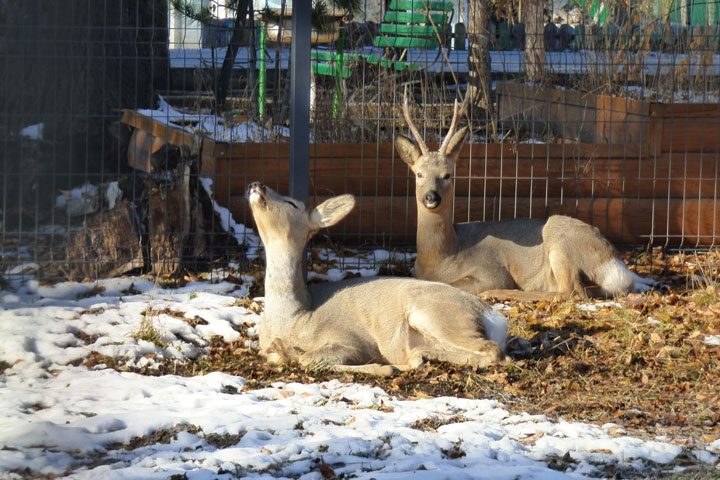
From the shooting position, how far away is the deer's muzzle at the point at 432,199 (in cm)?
712

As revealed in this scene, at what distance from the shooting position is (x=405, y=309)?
17.4 feet

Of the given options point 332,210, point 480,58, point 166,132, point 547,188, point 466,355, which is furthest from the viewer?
point 480,58

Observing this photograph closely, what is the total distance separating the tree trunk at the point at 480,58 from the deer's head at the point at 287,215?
3.60m

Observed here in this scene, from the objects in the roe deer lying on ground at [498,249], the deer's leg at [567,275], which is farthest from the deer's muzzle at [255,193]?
the deer's leg at [567,275]

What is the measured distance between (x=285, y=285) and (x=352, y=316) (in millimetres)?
465

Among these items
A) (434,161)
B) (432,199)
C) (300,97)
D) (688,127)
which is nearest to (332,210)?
(300,97)

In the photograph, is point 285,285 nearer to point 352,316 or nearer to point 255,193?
A: point 352,316

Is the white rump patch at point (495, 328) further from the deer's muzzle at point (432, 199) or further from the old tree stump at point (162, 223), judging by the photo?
the old tree stump at point (162, 223)

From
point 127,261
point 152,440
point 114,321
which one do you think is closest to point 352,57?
point 127,261

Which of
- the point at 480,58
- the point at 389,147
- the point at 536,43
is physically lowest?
the point at 389,147

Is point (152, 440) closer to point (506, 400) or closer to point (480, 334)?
point (506, 400)

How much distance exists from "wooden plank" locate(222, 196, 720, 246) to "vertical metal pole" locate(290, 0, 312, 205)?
5.52ft

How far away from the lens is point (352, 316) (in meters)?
5.39

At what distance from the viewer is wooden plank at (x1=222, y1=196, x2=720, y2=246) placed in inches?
332
